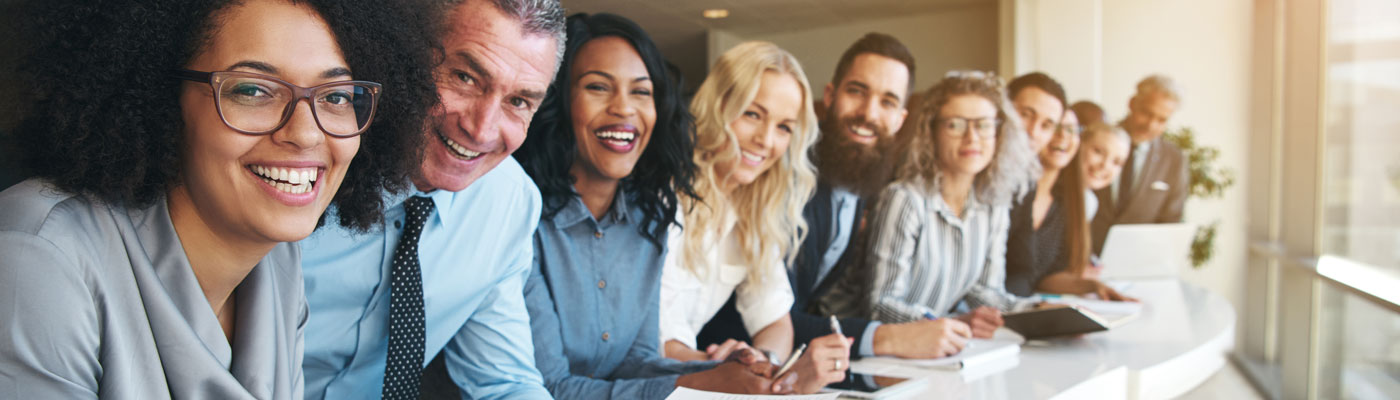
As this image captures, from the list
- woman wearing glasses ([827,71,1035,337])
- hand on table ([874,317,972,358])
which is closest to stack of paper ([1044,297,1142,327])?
woman wearing glasses ([827,71,1035,337])

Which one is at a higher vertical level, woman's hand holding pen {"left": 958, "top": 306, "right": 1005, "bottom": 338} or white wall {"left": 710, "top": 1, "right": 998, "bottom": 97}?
white wall {"left": 710, "top": 1, "right": 998, "bottom": 97}

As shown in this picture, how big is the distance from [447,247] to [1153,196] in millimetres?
3824

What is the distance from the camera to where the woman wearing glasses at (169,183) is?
2.92 ft

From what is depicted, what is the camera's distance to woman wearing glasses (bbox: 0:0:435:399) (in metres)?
0.89

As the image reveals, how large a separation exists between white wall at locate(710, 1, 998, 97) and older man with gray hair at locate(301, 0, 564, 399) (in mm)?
1132

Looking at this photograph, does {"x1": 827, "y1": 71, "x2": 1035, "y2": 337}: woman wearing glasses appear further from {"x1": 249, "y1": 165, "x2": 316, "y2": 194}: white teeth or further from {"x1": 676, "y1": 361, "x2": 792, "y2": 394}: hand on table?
{"x1": 249, "y1": 165, "x2": 316, "y2": 194}: white teeth

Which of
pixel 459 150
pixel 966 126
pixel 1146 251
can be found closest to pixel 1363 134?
pixel 1146 251

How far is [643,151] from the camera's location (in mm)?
2205

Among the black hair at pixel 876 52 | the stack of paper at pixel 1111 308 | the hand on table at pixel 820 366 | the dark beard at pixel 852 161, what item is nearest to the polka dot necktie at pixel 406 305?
the hand on table at pixel 820 366

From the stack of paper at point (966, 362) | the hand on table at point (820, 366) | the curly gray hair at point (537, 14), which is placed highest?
the curly gray hair at point (537, 14)

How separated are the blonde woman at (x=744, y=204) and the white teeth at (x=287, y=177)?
131cm

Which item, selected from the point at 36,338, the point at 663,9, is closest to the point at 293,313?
the point at 36,338

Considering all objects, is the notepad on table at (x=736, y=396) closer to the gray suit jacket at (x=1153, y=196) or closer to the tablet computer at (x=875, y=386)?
the tablet computer at (x=875, y=386)

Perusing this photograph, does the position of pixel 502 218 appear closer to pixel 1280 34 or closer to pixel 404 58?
pixel 404 58
